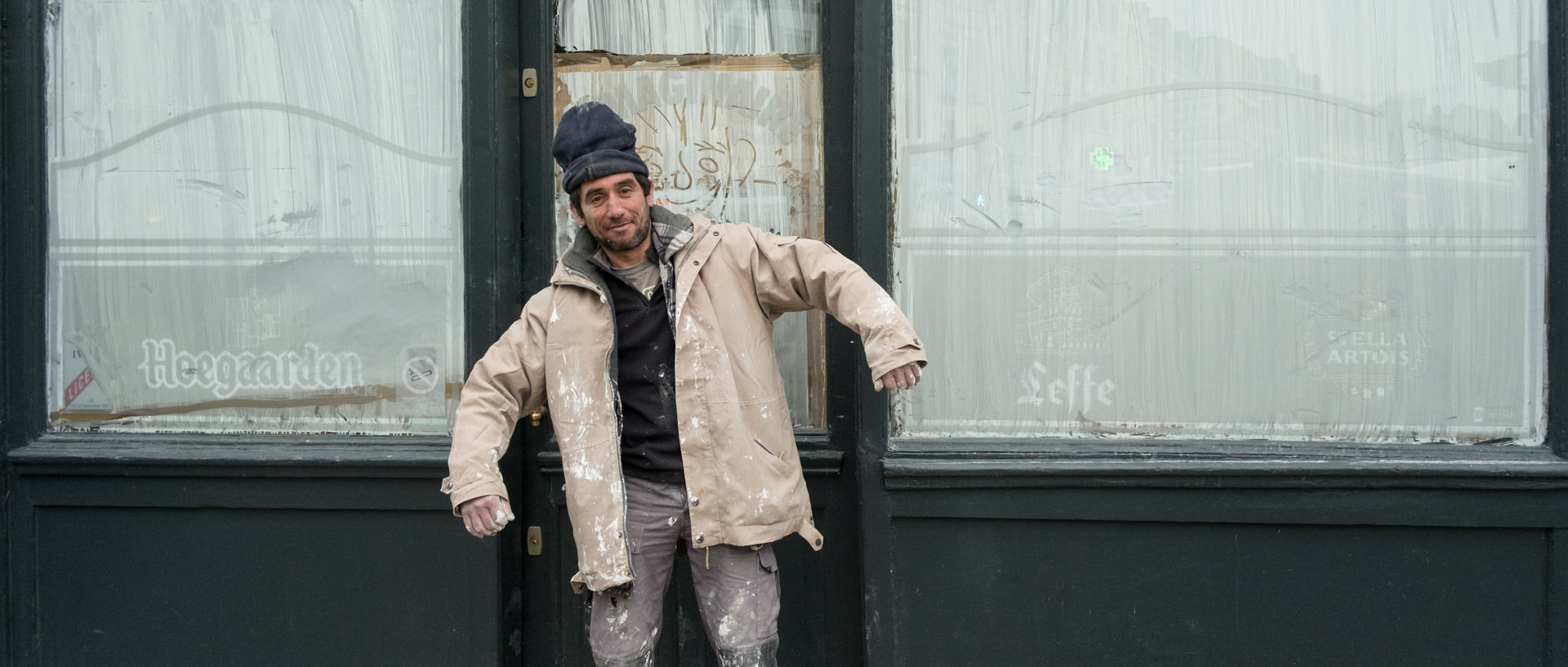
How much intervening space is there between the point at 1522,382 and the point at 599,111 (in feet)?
8.87

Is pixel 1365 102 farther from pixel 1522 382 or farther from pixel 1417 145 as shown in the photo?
pixel 1522 382

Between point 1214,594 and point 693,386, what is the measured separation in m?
1.64

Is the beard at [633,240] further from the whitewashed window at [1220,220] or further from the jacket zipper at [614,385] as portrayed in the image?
the whitewashed window at [1220,220]

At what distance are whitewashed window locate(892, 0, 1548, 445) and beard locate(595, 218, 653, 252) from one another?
86 centimetres

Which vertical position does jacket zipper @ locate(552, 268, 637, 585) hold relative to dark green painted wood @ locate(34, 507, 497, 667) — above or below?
above

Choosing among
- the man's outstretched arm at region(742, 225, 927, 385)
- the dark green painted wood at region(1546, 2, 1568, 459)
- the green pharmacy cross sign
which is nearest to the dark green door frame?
the man's outstretched arm at region(742, 225, 927, 385)

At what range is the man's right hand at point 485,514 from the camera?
2.44 meters

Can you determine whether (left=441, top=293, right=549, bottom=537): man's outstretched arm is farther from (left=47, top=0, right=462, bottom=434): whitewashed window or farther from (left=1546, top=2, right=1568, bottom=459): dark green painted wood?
(left=1546, top=2, right=1568, bottom=459): dark green painted wood

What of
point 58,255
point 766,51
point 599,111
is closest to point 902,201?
point 766,51

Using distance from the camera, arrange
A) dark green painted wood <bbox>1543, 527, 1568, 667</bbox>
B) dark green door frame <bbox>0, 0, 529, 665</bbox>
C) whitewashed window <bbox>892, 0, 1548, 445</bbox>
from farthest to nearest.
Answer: dark green door frame <bbox>0, 0, 529, 665</bbox> < whitewashed window <bbox>892, 0, 1548, 445</bbox> < dark green painted wood <bbox>1543, 527, 1568, 667</bbox>

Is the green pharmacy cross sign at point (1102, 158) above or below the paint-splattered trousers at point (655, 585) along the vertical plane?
above

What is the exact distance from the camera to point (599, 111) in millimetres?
2545

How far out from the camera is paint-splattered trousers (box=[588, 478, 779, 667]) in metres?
2.61

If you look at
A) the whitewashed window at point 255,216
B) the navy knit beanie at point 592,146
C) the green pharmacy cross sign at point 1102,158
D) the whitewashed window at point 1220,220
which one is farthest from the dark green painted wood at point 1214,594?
the whitewashed window at point 255,216
